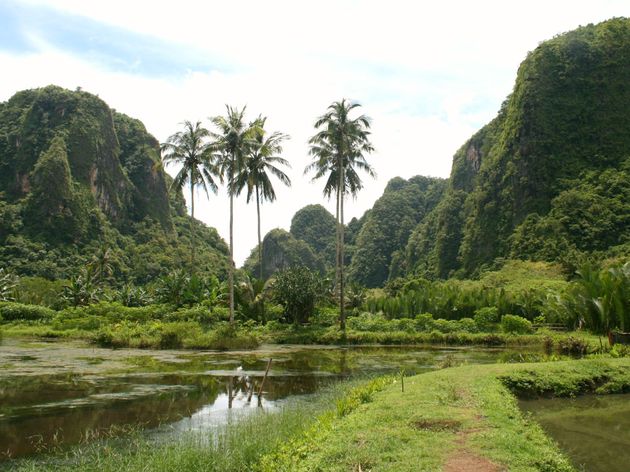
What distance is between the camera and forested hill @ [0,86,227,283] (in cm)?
7562

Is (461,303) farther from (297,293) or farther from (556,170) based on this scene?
(556,170)

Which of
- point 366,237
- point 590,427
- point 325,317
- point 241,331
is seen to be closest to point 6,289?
point 241,331

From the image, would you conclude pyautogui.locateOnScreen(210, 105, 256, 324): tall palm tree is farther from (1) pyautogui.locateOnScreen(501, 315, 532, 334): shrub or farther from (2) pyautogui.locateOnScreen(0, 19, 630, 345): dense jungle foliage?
(1) pyautogui.locateOnScreen(501, 315, 532, 334): shrub

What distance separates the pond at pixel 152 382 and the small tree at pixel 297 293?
6.15m

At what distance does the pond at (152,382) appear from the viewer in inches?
483

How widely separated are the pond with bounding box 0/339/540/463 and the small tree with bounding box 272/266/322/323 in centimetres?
615

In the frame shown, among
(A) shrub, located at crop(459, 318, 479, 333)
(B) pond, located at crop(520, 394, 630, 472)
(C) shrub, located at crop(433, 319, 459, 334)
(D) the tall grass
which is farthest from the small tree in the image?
(B) pond, located at crop(520, 394, 630, 472)

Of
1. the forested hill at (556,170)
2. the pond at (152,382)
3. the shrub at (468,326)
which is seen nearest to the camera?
the pond at (152,382)

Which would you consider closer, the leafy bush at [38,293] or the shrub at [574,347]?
the shrub at [574,347]

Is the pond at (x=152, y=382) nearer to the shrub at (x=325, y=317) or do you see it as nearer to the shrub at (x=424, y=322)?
the shrub at (x=424, y=322)

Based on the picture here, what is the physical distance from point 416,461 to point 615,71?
265 ft

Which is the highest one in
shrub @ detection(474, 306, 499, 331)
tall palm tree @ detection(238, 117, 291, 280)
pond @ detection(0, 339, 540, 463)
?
tall palm tree @ detection(238, 117, 291, 280)

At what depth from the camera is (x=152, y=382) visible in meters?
18.2

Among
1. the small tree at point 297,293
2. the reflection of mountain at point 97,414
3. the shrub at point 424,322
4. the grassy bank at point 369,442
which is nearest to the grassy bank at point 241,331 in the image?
the shrub at point 424,322
